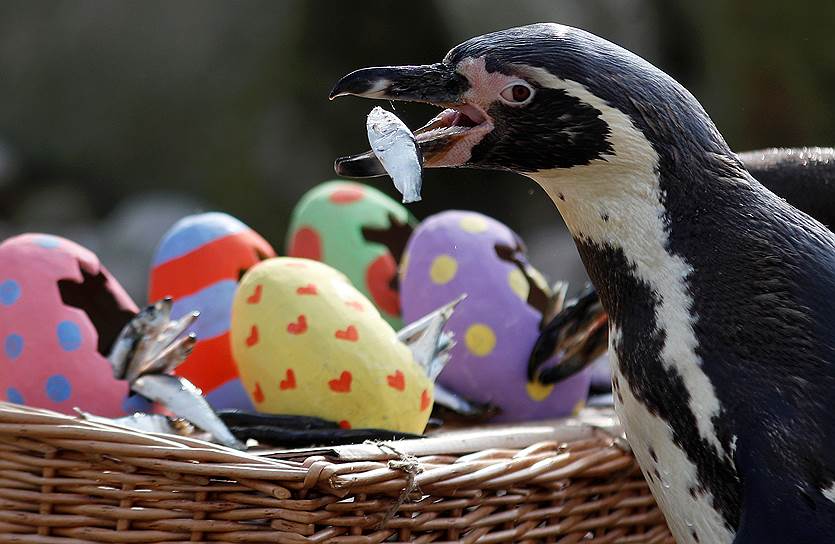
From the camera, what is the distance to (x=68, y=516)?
0.90 metres

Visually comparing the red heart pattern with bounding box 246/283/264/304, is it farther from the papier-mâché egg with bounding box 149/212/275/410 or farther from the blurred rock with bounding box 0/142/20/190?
the blurred rock with bounding box 0/142/20/190

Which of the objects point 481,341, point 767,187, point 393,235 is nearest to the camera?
point 767,187

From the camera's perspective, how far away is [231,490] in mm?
883

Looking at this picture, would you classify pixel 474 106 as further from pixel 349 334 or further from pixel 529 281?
pixel 529 281

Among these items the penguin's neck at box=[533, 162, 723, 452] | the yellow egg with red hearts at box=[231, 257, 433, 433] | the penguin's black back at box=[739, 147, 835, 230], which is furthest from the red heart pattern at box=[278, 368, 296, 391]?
the penguin's black back at box=[739, 147, 835, 230]

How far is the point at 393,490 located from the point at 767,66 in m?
3.87

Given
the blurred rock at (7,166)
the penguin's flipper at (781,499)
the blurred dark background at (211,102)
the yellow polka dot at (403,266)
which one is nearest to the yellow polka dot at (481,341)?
the yellow polka dot at (403,266)

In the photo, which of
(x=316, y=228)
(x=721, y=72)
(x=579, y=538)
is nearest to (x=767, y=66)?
(x=721, y=72)

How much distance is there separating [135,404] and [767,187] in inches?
26.6

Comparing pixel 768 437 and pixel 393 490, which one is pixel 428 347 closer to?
pixel 393 490

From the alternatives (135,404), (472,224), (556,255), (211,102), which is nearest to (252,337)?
(135,404)

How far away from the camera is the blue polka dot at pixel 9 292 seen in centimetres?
114

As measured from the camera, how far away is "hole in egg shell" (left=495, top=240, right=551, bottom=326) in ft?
4.46

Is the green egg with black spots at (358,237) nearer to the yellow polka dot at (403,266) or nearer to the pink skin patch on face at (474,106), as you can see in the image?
the yellow polka dot at (403,266)
